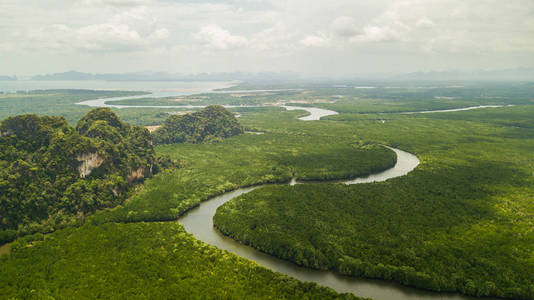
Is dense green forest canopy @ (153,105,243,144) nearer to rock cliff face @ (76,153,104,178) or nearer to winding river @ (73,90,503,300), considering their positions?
rock cliff face @ (76,153,104,178)

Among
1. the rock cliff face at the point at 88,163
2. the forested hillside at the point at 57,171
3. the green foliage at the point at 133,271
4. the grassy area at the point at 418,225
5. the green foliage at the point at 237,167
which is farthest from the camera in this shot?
the rock cliff face at the point at 88,163

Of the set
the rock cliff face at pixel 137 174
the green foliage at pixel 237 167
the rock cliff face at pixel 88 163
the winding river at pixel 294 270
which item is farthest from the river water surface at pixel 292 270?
the rock cliff face at pixel 88 163

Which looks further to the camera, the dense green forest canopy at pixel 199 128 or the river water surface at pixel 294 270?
the dense green forest canopy at pixel 199 128

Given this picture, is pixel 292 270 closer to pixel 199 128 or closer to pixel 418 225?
pixel 418 225

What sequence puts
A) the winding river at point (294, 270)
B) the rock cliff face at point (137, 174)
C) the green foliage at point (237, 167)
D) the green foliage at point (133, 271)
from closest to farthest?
the green foliage at point (133, 271) → the winding river at point (294, 270) → the green foliage at point (237, 167) → the rock cliff face at point (137, 174)

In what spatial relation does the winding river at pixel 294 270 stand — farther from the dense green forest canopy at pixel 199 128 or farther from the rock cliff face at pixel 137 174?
the dense green forest canopy at pixel 199 128

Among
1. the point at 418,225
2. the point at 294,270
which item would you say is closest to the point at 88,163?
the point at 294,270

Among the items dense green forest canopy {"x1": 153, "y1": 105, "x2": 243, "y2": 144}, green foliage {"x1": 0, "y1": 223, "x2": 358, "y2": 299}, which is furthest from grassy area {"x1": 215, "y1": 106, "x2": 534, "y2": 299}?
dense green forest canopy {"x1": 153, "y1": 105, "x2": 243, "y2": 144}
